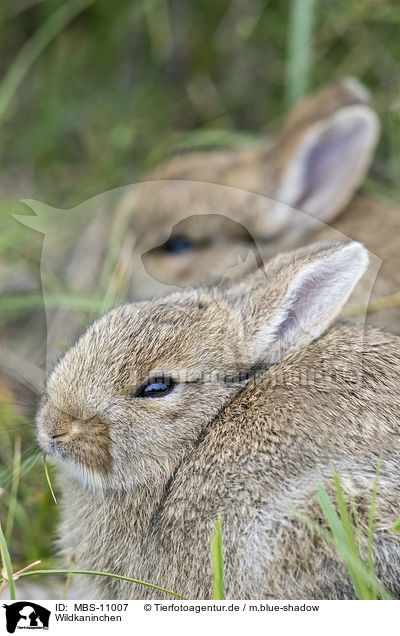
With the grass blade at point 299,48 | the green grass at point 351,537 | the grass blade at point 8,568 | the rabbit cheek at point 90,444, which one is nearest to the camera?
the green grass at point 351,537

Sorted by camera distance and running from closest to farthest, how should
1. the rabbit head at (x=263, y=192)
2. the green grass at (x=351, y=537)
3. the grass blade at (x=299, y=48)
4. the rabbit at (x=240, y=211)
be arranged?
the green grass at (x=351, y=537)
the rabbit at (x=240, y=211)
the rabbit head at (x=263, y=192)
the grass blade at (x=299, y=48)

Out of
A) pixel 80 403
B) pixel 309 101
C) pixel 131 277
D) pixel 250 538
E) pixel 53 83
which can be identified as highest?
pixel 53 83

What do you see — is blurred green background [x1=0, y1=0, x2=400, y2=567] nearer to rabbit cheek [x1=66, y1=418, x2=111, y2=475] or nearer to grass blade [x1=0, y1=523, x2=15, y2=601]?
rabbit cheek [x1=66, y1=418, x2=111, y2=475]

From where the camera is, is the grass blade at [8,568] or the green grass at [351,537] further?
the grass blade at [8,568]

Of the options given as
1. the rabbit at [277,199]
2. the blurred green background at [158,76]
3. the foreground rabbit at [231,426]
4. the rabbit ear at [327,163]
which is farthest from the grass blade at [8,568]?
the rabbit ear at [327,163]
